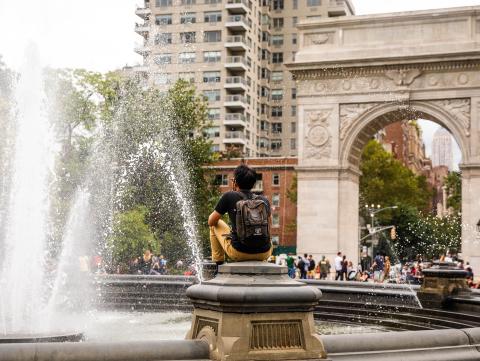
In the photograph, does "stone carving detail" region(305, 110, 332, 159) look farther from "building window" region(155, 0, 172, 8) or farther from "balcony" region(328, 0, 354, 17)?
"balcony" region(328, 0, 354, 17)

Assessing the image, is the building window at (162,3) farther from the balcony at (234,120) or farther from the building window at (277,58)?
the building window at (277,58)

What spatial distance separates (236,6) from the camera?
256 feet

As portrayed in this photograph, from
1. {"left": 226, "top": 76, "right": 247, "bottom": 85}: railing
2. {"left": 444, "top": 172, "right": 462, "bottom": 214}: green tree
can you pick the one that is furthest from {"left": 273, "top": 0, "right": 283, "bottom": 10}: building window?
{"left": 444, "top": 172, "right": 462, "bottom": 214}: green tree

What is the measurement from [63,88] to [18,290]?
3006 cm

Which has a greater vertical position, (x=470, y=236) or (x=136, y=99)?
(x=136, y=99)

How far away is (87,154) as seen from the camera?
40906 millimetres

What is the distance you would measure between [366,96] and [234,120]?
40.9 meters

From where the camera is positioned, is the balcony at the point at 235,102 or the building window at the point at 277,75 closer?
the balcony at the point at 235,102

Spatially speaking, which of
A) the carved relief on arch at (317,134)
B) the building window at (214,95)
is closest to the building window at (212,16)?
the building window at (214,95)

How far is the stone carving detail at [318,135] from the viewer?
38344 millimetres

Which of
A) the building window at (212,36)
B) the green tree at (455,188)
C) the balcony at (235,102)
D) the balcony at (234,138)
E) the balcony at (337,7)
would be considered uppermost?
the balcony at (337,7)

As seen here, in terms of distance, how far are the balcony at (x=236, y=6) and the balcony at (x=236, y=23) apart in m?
0.73

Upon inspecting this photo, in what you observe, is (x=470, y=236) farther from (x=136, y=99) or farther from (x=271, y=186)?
(x=271, y=186)

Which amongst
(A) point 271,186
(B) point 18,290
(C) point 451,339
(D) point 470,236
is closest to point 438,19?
(D) point 470,236
